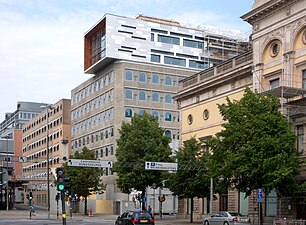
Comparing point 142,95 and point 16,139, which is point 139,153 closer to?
point 142,95

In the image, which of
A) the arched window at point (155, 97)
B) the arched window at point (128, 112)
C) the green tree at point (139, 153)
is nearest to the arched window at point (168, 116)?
the arched window at point (155, 97)

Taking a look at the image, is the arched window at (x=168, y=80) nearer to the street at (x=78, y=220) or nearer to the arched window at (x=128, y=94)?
the arched window at (x=128, y=94)

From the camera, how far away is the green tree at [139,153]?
5931 centimetres

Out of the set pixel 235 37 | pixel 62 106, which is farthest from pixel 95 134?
pixel 235 37

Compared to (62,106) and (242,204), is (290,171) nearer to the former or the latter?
(242,204)

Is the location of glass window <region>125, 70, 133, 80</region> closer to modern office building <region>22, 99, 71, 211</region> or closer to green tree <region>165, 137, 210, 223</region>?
modern office building <region>22, 99, 71, 211</region>

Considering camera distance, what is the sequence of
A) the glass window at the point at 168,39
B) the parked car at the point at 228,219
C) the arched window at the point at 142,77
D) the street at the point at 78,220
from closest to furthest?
1. the parked car at the point at 228,219
2. the street at the point at 78,220
3. the arched window at the point at 142,77
4. the glass window at the point at 168,39

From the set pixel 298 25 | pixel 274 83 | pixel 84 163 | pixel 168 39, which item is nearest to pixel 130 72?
pixel 168 39

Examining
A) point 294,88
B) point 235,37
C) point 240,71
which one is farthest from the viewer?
point 235,37

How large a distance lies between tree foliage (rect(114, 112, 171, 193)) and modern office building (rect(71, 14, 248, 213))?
21.0m

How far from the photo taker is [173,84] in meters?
93.2

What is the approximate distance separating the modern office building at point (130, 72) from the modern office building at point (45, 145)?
1154cm

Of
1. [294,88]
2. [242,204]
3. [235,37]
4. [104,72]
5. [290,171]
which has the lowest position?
[242,204]

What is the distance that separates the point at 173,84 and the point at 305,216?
180 feet
